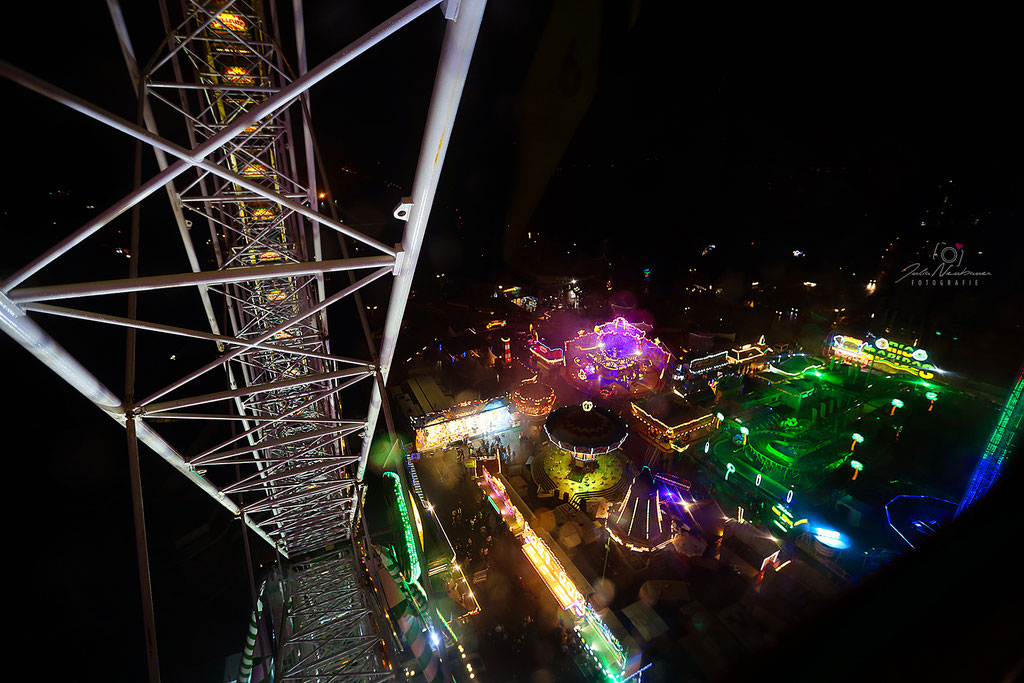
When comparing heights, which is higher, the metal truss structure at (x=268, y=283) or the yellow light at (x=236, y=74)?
the yellow light at (x=236, y=74)

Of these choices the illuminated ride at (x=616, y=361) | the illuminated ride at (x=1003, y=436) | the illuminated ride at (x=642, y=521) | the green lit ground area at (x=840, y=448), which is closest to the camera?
the illuminated ride at (x=1003, y=436)

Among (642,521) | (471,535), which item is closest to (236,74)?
(471,535)

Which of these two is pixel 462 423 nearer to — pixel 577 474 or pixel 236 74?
pixel 577 474

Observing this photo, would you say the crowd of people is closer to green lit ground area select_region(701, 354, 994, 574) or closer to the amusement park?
the amusement park

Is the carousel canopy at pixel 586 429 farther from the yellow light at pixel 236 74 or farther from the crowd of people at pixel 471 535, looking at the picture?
the yellow light at pixel 236 74

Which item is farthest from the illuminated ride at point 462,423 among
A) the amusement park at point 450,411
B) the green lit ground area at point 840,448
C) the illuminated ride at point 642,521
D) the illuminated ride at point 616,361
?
the green lit ground area at point 840,448

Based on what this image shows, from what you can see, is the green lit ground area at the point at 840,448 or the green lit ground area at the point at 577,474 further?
the green lit ground area at the point at 577,474

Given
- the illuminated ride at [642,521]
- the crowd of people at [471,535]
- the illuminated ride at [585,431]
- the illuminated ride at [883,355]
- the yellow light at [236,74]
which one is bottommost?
the crowd of people at [471,535]

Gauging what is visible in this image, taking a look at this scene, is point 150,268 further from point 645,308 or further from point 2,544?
point 645,308
